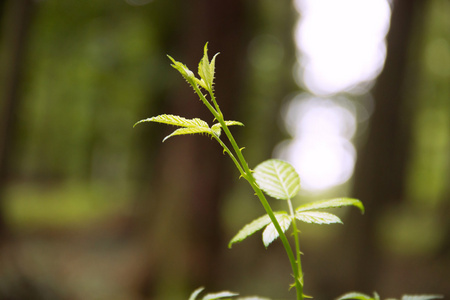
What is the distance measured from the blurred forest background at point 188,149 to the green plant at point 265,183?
3447 millimetres

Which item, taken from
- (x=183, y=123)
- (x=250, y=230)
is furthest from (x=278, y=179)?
(x=183, y=123)

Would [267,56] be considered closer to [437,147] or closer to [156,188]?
[156,188]

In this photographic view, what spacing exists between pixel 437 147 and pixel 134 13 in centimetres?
1234

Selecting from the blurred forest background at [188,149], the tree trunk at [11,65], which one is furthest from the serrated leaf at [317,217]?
the tree trunk at [11,65]

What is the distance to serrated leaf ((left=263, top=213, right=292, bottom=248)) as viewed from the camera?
0.56 m

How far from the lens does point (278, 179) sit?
71 centimetres

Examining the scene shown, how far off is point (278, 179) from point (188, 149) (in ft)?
11.8

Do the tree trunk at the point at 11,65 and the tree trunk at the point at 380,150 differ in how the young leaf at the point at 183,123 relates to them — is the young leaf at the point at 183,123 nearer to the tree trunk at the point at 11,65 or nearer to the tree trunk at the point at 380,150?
the tree trunk at the point at 380,150

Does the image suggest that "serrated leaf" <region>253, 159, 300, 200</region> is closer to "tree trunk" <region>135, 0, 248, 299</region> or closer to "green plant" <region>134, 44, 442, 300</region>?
"green plant" <region>134, 44, 442, 300</region>

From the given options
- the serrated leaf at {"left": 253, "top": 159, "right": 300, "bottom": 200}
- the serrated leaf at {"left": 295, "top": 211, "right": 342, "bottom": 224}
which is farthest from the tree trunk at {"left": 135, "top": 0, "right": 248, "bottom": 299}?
the serrated leaf at {"left": 295, "top": 211, "right": 342, "bottom": 224}

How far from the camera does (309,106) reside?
52.7 ft

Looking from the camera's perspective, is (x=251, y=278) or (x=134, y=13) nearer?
(x=251, y=278)

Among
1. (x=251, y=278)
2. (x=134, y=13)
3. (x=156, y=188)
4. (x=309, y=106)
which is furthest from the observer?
(x=309, y=106)

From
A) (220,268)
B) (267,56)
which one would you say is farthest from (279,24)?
(220,268)
